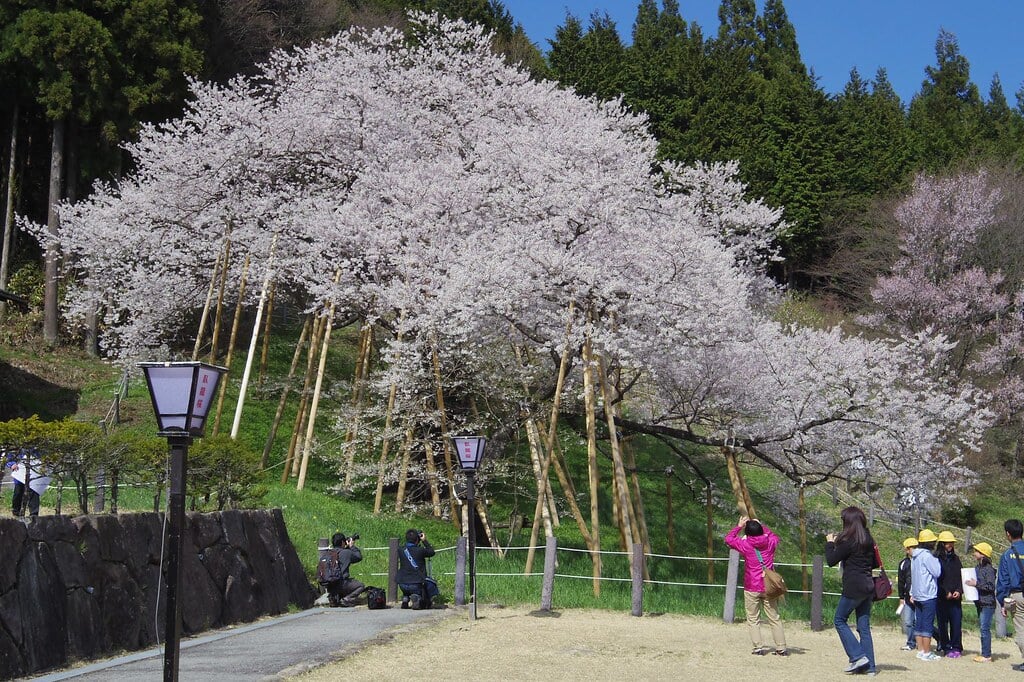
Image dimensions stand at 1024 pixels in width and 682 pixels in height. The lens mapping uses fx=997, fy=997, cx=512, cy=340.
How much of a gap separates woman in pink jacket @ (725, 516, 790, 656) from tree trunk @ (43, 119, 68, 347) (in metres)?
20.5

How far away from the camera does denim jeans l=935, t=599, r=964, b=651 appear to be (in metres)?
10.3

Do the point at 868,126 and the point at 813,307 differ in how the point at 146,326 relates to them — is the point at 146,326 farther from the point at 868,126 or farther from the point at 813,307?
the point at 868,126

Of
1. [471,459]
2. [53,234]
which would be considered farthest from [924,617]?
[53,234]

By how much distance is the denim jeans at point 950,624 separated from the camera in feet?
33.8

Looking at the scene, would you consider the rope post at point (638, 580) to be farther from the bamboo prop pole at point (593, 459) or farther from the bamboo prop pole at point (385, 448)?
the bamboo prop pole at point (385, 448)

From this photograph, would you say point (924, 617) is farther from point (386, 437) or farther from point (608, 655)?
point (386, 437)

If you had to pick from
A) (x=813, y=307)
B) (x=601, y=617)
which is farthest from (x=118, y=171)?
(x=813, y=307)

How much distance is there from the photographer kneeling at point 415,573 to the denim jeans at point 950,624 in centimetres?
589

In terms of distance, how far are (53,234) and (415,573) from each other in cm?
1677

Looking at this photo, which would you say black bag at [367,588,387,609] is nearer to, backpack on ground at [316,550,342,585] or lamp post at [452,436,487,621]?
backpack on ground at [316,550,342,585]

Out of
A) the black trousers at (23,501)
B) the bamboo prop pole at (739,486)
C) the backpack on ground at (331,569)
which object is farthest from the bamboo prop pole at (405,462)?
the black trousers at (23,501)

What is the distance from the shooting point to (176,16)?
2639cm

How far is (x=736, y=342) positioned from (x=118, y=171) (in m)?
17.3

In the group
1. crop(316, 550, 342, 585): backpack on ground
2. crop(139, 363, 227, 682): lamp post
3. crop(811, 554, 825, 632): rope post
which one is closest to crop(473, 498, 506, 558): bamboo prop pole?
crop(316, 550, 342, 585): backpack on ground
